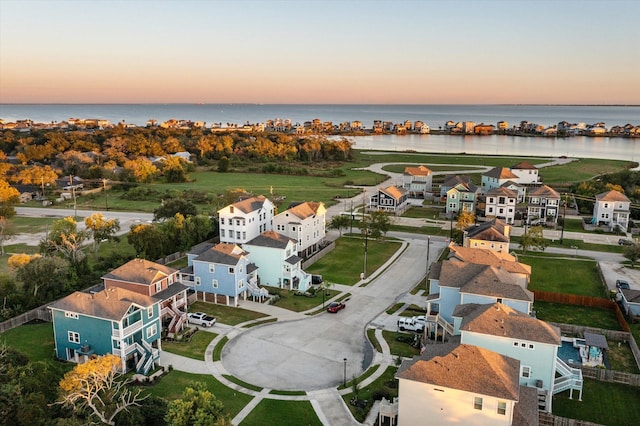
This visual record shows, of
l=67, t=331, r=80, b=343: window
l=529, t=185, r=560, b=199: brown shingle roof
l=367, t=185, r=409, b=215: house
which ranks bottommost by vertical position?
l=67, t=331, r=80, b=343: window

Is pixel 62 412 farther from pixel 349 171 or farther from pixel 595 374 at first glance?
pixel 349 171

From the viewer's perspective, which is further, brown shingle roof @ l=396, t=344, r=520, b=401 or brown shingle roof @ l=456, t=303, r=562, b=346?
brown shingle roof @ l=456, t=303, r=562, b=346

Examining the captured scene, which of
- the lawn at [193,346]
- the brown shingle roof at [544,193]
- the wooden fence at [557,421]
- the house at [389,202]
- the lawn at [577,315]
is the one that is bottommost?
the lawn at [193,346]

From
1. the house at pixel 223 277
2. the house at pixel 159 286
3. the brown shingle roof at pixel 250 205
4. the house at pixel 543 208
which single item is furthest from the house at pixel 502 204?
the house at pixel 159 286

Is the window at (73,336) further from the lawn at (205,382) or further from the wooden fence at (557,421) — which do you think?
the wooden fence at (557,421)

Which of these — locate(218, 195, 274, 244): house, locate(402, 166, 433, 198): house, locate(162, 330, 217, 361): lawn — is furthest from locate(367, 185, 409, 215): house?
locate(162, 330, 217, 361): lawn

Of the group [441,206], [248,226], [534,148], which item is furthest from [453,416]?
[534,148]

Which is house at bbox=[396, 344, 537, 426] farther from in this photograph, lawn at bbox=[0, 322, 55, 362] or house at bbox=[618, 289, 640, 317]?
lawn at bbox=[0, 322, 55, 362]
